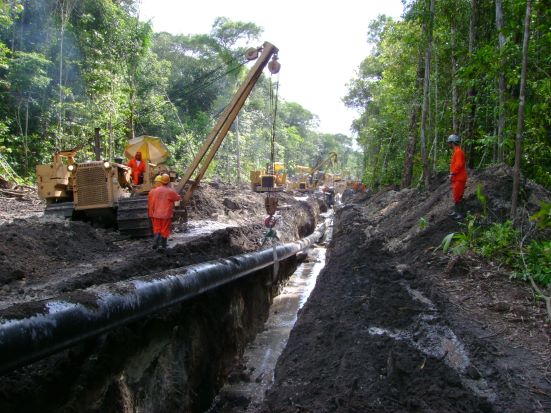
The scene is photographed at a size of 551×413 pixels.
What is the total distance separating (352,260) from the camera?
26.7ft

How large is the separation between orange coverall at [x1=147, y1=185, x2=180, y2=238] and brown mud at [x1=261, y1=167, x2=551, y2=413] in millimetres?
3329

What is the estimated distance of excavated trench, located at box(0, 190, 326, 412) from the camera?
156 inches

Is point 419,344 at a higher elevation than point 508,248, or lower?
lower

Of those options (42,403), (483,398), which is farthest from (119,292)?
(483,398)

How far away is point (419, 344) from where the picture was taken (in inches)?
162

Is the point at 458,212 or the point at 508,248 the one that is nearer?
the point at 508,248

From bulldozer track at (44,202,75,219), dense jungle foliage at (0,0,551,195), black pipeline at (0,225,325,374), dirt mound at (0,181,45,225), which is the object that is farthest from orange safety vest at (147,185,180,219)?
dirt mound at (0,181,45,225)

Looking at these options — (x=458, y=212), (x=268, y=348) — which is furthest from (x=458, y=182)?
(x=268, y=348)

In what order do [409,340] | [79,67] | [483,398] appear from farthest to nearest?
[79,67] → [409,340] → [483,398]

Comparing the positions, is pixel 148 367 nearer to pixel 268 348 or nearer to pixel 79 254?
pixel 268 348

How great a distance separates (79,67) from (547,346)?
983 inches

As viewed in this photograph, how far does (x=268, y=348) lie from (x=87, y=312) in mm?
5083

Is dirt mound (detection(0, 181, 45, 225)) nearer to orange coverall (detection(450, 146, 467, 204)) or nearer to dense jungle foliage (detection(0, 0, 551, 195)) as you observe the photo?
dense jungle foliage (detection(0, 0, 551, 195))

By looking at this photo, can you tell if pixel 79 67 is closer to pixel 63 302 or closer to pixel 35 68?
pixel 35 68
